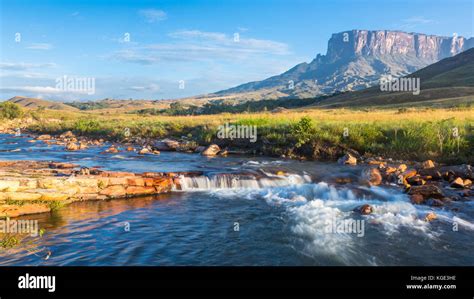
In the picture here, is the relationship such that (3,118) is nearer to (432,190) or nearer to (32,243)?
(32,243)

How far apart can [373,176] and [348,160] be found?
A: 14.4 feet

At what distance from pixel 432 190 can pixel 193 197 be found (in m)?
9.56

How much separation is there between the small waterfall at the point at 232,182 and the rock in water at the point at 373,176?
2687 mm

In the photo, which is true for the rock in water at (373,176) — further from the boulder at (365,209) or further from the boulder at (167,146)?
the boulder at (167,146)

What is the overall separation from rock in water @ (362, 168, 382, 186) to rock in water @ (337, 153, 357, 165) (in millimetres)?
3592

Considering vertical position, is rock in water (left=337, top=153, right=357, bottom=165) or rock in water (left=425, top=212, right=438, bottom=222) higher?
rock in water (left=337, top=153, right=357, bottom=165)

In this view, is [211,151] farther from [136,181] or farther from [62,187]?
[62,187]

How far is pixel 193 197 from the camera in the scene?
15555 mm

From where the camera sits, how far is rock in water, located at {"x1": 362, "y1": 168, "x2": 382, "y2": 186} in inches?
674

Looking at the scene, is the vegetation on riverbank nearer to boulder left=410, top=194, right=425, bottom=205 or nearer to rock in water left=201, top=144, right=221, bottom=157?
rock in water left=201, top=144, right=221, bottom=157

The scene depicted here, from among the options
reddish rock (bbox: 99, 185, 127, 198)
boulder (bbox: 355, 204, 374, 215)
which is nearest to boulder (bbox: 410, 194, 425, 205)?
boulder (bbox: 355, 204, 374, 215)

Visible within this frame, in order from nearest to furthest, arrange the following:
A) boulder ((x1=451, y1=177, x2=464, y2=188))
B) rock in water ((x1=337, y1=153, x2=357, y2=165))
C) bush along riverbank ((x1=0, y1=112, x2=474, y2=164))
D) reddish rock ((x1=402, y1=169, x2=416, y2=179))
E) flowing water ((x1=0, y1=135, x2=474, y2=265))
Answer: flowing water ((x1=0, y1=135, x2=474, y2=265)) → boulder ((x1=451, y1=177, x2=464, y2=188)) → reddish rock ((x1=402, y1=169, x2=416, y2=179)) → bush along riverbank ((x1=0, y1=112, x2=474, y2=164)) → rock in water ((x1=337, y1=153, x2=357, y2=165))

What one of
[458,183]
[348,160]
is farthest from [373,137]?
[458,183]
